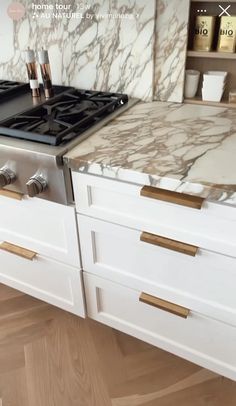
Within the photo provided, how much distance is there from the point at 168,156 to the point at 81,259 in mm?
503

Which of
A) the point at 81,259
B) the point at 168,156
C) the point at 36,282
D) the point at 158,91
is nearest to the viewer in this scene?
the point at 168,156

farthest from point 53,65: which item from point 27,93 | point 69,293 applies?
point 69,293

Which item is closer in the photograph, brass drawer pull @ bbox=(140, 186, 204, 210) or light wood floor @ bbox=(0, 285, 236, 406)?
brass drawer pull @ bbox=(140, 186, 204, 210)

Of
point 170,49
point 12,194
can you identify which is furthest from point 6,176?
point 170,49

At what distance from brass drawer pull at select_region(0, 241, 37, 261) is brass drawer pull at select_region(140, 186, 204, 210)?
0.61 metres

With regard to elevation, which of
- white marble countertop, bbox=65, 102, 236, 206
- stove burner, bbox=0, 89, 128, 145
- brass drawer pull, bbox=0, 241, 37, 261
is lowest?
brass drawer pull, bbox=0, 241, 37, 261

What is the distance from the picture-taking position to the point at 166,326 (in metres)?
1.23

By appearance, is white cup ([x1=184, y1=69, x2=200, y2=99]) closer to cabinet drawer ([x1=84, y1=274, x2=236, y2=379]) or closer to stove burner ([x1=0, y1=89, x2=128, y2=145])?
stove burner ([x1=0, y1=89, x2=128, y2=145])

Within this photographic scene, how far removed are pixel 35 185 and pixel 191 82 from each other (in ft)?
2.31

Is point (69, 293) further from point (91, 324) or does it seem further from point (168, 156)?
point (168, 156)

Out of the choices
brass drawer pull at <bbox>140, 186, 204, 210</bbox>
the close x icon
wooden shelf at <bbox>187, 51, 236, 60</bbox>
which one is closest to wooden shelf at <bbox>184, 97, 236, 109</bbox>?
wooden shelf at <bbox>187, 51, 236, 60</bbox>

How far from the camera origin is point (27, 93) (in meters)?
1.50

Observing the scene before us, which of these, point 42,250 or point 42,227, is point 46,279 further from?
point 42,227

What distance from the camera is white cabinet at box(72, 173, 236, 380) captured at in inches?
36.6
